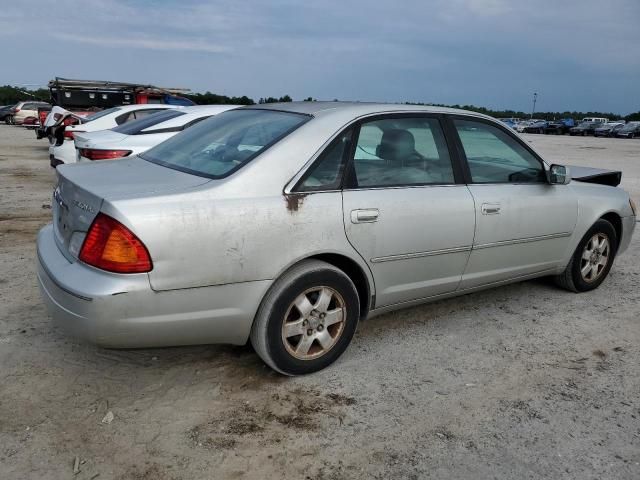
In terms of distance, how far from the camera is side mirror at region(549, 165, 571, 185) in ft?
14.0

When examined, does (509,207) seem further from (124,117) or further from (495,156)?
(124,117)

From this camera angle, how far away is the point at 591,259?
15.9 ft

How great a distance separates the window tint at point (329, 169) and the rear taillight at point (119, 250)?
0.91 m

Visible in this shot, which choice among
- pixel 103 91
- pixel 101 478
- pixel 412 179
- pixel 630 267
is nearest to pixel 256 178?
pixel 412 179

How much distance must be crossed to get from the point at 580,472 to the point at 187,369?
7.03 feet

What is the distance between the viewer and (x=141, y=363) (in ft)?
→ 11.3

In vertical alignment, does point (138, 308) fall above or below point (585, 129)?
below

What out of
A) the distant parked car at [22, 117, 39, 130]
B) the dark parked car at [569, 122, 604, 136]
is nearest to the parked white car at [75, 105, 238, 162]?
the distant parked car at [22, 117, 39, 130]

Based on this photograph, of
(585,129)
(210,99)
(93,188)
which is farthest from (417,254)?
(585,129)

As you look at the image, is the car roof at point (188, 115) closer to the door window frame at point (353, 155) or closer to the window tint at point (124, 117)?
the window tint at point (124, 117)

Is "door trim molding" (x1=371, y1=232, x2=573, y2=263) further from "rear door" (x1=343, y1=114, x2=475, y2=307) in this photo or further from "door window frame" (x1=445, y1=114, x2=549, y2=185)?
"door window frame" (x1=445, y1=114, x2=549, y2=185)

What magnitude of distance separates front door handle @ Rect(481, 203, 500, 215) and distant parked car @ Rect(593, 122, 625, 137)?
155 ft

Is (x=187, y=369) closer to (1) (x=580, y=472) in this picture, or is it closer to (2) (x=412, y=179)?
(2) (x=412, y=179)

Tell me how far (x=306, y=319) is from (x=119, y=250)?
1108 mm
